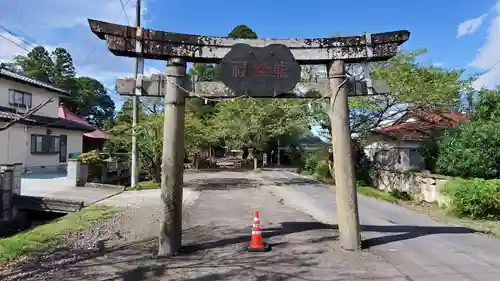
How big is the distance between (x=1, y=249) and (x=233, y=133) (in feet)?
102

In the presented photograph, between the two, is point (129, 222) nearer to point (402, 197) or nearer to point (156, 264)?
point (156, 264)

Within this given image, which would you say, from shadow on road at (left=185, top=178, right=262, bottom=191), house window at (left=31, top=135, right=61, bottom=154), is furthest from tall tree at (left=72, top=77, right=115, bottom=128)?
shadow on road at (left=185, top=178, right=262, bottom=191)

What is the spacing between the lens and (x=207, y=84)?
755cm

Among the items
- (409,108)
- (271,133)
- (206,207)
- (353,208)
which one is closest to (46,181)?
(206,207)

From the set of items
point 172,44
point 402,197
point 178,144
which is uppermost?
point 172,44

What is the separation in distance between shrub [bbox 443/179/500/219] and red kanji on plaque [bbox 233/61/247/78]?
30.3ft

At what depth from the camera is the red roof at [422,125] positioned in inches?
865

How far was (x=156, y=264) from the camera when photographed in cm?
647

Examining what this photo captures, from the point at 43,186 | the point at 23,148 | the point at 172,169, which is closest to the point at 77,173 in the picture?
the point at 43,186

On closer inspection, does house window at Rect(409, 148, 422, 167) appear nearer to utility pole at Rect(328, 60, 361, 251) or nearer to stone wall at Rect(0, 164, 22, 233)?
utility pole at Rect(328, 60, 361, 251)

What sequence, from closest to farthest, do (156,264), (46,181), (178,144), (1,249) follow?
(156,264) < (178,144) < (1,249) < (46,181)

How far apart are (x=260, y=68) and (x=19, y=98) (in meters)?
22.7

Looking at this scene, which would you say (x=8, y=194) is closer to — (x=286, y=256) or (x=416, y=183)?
(x=286, y=256)

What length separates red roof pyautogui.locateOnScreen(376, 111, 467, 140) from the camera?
22.0 meters
